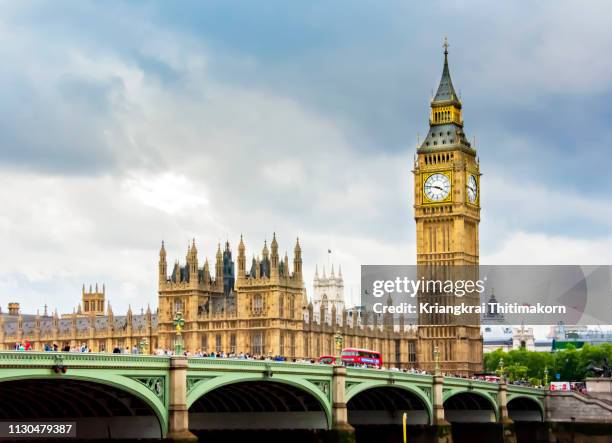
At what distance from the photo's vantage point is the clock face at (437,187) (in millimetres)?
157000

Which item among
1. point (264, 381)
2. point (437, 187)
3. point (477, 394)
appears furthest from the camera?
point (437, 187)

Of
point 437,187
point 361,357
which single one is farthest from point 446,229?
point 361,357

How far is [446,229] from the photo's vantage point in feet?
514

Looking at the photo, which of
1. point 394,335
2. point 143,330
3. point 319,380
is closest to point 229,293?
point 143,330

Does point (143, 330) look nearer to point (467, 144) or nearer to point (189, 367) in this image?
point (467, 144)

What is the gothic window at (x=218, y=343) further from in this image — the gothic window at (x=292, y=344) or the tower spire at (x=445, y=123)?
the tower spire at (x=445, y=123)

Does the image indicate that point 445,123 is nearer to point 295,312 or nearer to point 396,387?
point 295,312

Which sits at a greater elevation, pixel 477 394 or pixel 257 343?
pixel 257 343

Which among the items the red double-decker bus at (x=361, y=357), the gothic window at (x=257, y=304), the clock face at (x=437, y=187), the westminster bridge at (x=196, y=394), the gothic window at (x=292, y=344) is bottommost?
the westminster bridge at (x=196, y=394)

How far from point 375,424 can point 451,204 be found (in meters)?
71.6

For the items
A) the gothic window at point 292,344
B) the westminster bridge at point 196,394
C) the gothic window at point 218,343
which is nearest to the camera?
the westminster bridge at point 196,394

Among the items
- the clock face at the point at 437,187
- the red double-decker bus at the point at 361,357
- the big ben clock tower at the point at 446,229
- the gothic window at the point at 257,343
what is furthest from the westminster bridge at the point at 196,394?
the clock face at the point at 437,187

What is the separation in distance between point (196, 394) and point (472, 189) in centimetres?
10479

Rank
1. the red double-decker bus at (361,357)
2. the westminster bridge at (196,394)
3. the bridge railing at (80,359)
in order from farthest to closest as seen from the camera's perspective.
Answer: the red double-decker bus at (361,357) < the westminster bridge at (196,394) < the bridge railing at (80,359)
